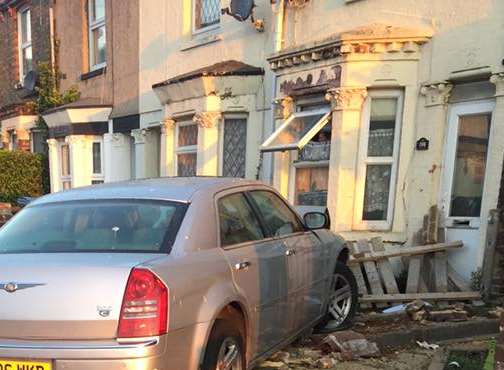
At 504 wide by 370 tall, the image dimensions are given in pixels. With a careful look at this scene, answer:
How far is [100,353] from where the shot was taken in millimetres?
2617

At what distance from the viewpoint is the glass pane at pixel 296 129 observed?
24.4 ft

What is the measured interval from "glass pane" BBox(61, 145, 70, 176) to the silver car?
1020 centimetres

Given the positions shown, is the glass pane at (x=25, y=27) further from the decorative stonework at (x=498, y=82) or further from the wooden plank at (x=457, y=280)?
the wooden plank at (x=457, y=280)

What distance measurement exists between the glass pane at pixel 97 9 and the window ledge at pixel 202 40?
3885mm

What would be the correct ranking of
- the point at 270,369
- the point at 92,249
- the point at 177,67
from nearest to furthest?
1. the point at 92,249
2. the point at 270,369
3. the point at 177,67

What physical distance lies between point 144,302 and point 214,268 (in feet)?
1.89

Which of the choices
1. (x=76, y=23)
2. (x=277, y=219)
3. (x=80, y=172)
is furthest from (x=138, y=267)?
(x=76, y=23)

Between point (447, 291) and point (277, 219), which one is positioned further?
point (447, 291)

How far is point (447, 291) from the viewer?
6082mm

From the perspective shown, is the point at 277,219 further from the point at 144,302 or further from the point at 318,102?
the point at 318,102

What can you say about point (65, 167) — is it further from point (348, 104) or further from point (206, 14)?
point (348, 104)

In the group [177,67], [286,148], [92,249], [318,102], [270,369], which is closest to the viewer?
[92,249]

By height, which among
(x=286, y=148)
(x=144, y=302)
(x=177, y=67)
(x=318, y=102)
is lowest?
(x=144, y=302)

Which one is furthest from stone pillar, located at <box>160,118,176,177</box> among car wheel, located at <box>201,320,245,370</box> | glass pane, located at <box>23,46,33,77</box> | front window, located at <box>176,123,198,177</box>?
glass pane, located at <box>23,46,33,77</box>
